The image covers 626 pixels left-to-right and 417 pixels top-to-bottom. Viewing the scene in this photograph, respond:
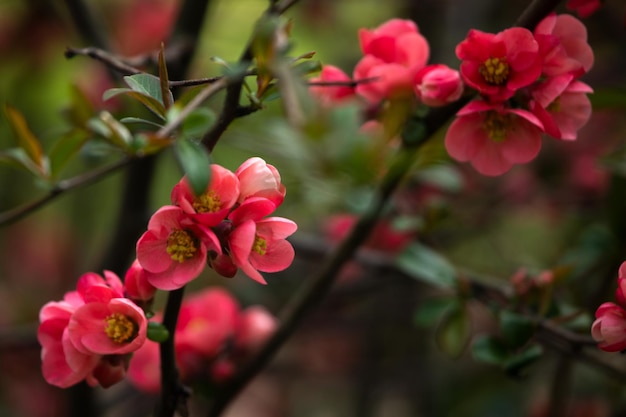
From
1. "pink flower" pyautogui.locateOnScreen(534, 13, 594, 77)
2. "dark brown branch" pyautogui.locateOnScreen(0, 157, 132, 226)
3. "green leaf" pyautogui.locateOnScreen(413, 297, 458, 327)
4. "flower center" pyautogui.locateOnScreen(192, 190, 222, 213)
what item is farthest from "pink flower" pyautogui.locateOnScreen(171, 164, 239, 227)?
"green leaf" pyautogui.locateOnScreen(413, 297, 458, 327)

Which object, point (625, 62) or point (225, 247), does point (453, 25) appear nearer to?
point (625, 62)

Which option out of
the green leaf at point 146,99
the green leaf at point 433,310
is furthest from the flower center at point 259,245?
the green leaf at point 433,310

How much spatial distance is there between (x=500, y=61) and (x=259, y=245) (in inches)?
8.8

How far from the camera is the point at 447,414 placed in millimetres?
1424

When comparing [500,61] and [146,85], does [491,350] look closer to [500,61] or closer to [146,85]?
[500,61]

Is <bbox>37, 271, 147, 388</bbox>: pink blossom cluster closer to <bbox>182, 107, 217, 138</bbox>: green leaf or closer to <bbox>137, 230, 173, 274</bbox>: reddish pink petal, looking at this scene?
<bbox>137, 230, 173, 274</bbox>: reddish pink petal

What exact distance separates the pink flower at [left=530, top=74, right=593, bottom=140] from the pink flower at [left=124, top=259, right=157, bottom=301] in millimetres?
313

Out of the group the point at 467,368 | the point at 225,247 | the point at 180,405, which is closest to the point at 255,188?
the point at 225,247

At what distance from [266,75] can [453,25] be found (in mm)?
1195

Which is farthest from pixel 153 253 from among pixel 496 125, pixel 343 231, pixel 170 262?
pixel 343 231

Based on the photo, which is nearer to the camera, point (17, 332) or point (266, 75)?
point (266, 75)

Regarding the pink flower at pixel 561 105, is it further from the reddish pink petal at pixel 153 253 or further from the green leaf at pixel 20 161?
the green leaf at pixel 20 161

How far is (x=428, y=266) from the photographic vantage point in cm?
79

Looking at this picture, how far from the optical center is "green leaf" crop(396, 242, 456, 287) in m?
0.77
